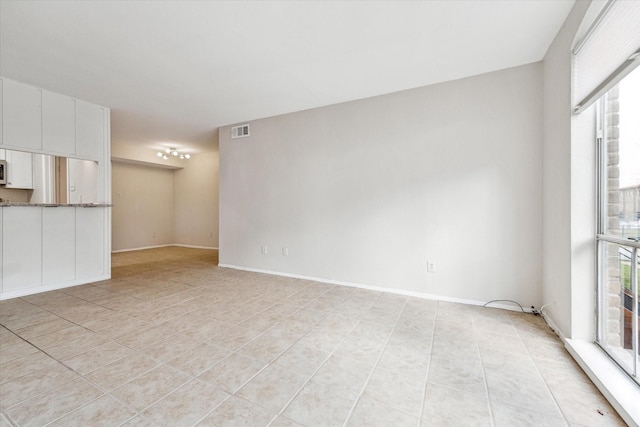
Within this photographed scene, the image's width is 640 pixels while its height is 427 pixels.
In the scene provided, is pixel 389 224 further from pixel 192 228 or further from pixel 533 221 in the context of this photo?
pixel 192 228

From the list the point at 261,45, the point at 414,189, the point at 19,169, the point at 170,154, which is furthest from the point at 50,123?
the point at 414,189

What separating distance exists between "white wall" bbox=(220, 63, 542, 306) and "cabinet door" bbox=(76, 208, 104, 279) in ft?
7.54

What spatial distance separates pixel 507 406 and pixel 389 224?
2140 millimetres

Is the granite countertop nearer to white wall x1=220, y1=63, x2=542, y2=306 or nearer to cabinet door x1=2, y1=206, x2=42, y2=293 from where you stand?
cabinet door x1=2, y1=206, x2=42, y2=293

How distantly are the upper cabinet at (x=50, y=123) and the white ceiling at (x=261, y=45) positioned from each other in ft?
0.61

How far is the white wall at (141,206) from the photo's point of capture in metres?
6.66

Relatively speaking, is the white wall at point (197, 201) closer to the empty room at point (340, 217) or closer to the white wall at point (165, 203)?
the white wall at point (165, 203)

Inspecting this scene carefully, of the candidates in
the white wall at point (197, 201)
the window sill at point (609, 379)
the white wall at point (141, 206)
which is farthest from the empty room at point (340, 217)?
the white wall at point (141, 206)

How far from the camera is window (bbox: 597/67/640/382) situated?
1552mm

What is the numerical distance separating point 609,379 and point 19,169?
5.90 meters

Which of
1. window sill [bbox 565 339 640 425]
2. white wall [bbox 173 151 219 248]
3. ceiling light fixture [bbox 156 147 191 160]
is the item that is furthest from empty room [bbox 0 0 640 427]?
white wall [bbox 173 151 219 248]

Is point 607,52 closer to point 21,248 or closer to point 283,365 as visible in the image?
point 283,365

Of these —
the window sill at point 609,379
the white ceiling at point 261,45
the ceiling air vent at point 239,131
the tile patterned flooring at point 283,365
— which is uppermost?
the white ceiling at point 261,45

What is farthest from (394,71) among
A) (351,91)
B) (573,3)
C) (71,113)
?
(71,113)
